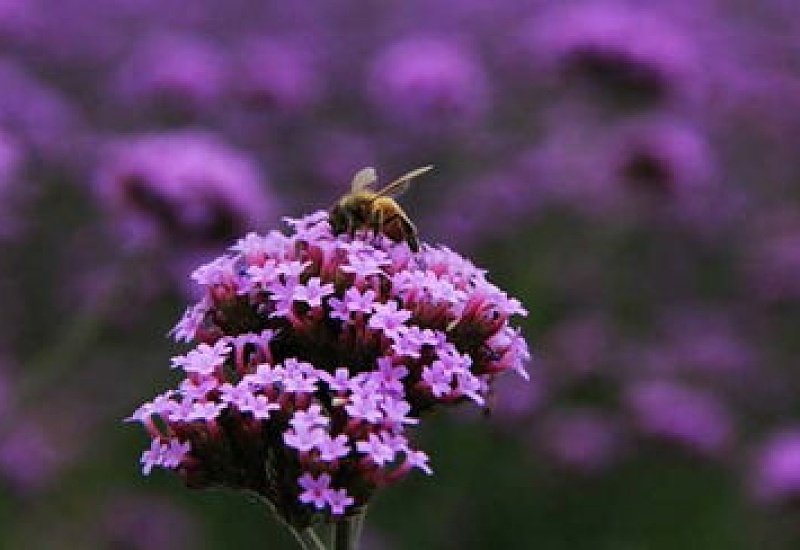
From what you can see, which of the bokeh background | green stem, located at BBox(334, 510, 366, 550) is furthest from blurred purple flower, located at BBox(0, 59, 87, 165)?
green stem, located at BBox(334, 510, 366, 550)

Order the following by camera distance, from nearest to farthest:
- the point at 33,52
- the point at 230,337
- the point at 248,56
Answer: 1. the point at 230,337
2. the point at 248,56
3. the point at 33,52

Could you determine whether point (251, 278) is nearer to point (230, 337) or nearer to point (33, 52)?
point (230, 337)

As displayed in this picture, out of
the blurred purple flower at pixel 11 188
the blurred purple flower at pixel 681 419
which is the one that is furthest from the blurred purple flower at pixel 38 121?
the blurred purple flower at pixel 681 419

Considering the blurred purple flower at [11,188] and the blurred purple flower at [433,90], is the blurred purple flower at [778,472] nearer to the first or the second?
the blurred purple flower at [433,90]

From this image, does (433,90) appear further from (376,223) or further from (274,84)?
(376,223)

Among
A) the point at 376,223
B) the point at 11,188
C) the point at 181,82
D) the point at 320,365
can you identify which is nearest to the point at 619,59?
the point at 181,82

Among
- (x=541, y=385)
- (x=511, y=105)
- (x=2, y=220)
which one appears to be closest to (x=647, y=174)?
(x=541, y=385)
